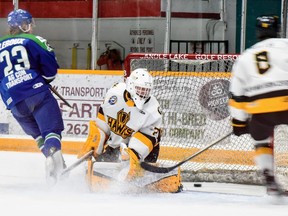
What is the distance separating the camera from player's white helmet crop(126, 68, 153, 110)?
19.5ft

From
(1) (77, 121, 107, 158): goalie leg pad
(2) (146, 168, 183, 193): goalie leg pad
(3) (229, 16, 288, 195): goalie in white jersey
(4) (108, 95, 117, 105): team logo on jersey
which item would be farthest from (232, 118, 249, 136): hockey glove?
(1) (77, 121, 107, 158): goalie leg pad

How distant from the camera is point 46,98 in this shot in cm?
621

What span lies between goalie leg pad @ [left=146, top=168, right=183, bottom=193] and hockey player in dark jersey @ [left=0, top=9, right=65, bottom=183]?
0.60 metres

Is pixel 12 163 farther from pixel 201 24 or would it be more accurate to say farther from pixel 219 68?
pixel 201 24

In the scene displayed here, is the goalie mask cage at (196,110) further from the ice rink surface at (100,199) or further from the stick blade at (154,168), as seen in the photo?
the stick blade at (154,168)

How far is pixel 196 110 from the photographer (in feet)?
25.4

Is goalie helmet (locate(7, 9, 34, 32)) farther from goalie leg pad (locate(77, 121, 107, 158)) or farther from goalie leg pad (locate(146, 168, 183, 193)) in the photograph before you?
goalie leg pad (locate(146, 168, 183, 193))

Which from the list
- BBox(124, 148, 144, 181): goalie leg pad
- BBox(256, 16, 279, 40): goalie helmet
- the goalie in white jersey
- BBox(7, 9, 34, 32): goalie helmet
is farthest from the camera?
BBox(7, 9, 34, 32): goalie helmet

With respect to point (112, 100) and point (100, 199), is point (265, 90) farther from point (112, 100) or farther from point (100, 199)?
point (112, 100)

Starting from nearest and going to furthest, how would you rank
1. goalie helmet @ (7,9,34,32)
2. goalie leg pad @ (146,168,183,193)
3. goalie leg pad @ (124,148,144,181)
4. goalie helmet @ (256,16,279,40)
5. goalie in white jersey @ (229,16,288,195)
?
1. goalie in white jersey @ (229,16,288,195)
2. goalie helmet @ (256,16,279,40)
3. goalie leg pad @ (124,148,144,181)
4. goalie leg pad @ (146,168,183,193)
5. goalie helmet @ (7,9,34,32)

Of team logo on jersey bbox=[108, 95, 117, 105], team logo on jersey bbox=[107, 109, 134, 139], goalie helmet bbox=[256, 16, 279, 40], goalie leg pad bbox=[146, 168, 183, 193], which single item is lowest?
A: goalie leg pad bbox=[146, 168, 183, 193]

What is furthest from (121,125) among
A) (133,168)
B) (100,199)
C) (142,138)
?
(100,199)

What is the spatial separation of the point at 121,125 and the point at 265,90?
1.47 meters

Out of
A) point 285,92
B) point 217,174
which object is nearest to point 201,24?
point 217,174
